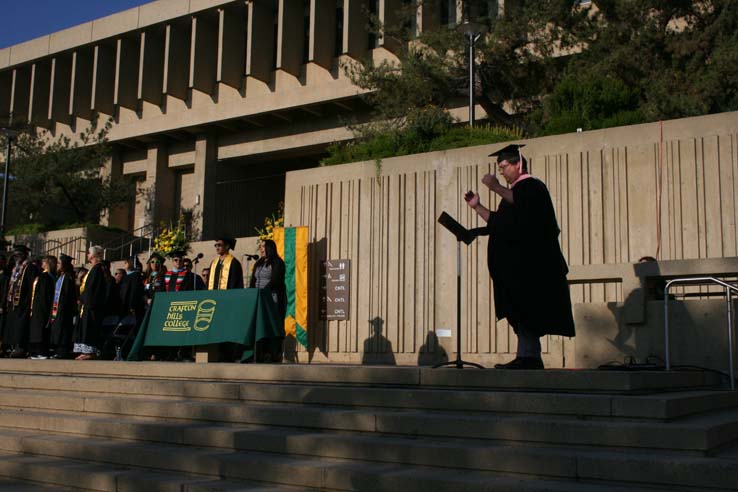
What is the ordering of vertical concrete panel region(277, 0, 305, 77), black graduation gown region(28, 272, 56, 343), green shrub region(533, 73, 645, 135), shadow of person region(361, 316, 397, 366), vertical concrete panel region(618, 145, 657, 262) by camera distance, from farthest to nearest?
1. vertical concrete panel region(277, 0, 305, 77)
2. green shrub region(533, 73, 645, 135)
3. shadow of person region(361, 316, 397, 366)
4. black graduation gown region(28, 272, 56, 343)
5. vertical concrete panel region(618, 145, 657, 262)

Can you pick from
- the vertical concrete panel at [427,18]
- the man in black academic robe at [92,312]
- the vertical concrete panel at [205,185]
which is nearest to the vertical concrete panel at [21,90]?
the vertical concrete panel at [205,185]

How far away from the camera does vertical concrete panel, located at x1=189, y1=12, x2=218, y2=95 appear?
26781 mm

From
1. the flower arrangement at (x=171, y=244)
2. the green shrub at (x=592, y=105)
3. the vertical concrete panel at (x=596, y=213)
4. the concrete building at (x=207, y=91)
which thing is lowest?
the vertical concrete panel at (x=596, y=213)

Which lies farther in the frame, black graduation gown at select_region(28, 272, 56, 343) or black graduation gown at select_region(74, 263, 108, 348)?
black graduation gown at select_region(28, 272, 56, 343)

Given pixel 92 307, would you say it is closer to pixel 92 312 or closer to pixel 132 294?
pixel 92 312

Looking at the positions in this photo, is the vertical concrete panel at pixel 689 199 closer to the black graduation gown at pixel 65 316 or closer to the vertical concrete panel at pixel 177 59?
the black graduation gown at pixel 65 316

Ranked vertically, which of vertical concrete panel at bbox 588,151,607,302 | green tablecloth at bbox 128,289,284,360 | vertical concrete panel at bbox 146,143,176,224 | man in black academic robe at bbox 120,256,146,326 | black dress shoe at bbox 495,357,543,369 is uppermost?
vertical concrete panel at bbox 146,143,176,224

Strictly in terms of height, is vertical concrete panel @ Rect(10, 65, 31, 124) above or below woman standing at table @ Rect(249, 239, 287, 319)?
above

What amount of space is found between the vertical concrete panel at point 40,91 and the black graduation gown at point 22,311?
2031cm

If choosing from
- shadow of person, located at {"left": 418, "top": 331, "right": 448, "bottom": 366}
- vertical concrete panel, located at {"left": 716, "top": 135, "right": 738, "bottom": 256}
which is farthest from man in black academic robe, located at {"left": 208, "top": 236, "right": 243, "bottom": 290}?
Result: vertical concrete panel, located at {"left": 716, "top": 135, "right": 738, "bottom": 256}

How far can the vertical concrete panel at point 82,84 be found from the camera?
3034 cm

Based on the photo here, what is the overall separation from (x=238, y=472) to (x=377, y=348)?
25.7 ft

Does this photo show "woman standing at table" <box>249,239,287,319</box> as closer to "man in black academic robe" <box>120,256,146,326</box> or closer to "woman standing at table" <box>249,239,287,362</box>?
"woman standing at table" <box>249,239,287,362</box>

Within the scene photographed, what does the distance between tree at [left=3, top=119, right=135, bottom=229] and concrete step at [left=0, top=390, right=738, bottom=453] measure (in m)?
21.0
